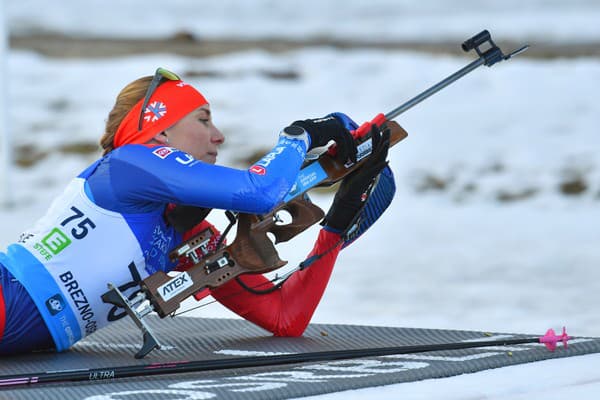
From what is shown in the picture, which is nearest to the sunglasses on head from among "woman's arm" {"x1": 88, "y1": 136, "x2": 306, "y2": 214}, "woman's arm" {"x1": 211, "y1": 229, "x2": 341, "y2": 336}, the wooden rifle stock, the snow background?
"woman's arm" {"x1": 88, "y1": 136, "x2": 306, "y2": 214}

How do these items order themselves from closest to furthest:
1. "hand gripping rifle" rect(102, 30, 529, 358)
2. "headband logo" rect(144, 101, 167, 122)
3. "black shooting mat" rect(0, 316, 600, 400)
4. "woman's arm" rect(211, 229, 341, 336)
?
"black shooting mat" rect(0, 316, 600, 400)
"hand gripping rifle" rect(102, 30, 529, 358)
"headband logo" rect(144, 101, 167, 122)
"woman's arm" rect(211, 229, 341, 336)

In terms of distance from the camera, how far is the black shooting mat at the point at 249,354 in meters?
2.69

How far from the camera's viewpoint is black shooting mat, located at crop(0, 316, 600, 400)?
2689mm

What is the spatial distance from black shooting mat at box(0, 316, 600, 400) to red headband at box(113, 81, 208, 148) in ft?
1.94

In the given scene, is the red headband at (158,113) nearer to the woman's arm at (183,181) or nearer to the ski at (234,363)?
the woman's arm at (183,181)

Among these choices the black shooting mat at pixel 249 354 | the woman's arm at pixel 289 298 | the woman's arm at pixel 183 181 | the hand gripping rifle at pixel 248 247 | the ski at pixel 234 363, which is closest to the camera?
the black shooting mat at pixel 249 354

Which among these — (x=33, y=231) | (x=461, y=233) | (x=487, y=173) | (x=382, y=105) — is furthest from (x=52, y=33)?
(x=33, y=231)

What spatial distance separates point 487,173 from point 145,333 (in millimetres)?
4713

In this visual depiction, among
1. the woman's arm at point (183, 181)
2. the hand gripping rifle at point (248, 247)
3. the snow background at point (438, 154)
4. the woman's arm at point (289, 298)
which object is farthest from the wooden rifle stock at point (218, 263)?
the snow background at point (438, 154)

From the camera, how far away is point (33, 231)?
3.13 m

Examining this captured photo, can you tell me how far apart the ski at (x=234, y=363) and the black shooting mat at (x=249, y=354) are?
0.7 inches

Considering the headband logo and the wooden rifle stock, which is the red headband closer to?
the headband logo

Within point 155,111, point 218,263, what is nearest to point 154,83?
point 155,111

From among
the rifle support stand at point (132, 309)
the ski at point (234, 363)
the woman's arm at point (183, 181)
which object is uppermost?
the woman's arm at point (183, 181)
